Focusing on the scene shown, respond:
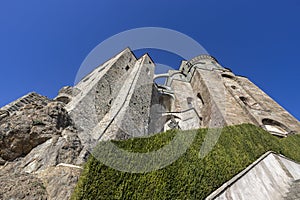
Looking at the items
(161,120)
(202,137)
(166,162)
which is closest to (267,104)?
(161,120)

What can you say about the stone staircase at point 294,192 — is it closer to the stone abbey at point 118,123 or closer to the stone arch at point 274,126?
the stone abbey at point 118,123

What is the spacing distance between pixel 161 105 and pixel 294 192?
17311 mm

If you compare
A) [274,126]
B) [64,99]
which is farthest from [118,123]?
[274,126]

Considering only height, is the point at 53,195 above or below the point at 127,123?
below

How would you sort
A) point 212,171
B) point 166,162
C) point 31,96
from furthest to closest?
point 31,96, point 212,171, point 166,162

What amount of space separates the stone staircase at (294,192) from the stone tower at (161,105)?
669cm

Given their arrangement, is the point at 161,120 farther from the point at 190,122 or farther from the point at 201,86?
the point at 201,86

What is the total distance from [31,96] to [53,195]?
41.7 feet

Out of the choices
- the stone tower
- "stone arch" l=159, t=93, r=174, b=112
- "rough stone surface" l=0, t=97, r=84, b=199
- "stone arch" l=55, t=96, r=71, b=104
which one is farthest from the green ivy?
"stone arch" l=159, t=93, r=174, b=112

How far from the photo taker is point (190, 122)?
54.6 feet

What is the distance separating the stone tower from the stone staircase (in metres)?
6.69

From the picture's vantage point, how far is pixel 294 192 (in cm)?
425

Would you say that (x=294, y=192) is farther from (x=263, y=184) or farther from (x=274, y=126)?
(x=274, y=126)

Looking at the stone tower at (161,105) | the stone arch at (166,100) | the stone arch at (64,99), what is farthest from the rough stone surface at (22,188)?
the stone arch at (166,100)
